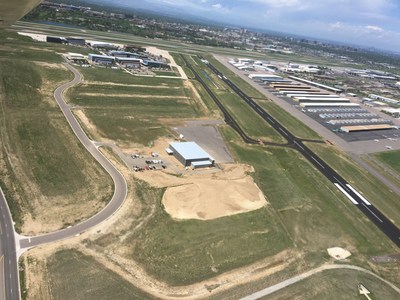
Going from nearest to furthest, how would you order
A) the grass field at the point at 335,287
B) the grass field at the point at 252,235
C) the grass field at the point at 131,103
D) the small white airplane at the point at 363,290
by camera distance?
1. the grass field at the point at 335,287
2. the small white airplane at the point at 363,290
3. the grass field at the point at 252,235
4. the grass field at the point at 131,103

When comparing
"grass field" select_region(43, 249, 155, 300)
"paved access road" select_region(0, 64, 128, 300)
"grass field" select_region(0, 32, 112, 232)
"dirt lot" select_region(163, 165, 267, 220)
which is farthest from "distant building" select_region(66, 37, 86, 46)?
"grass field" select_region(43, 249, 155, 300)

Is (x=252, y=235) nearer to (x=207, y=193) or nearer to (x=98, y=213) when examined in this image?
(x=207, y=193)

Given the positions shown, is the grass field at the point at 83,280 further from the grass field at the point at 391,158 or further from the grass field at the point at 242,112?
the grass field at the point at 391,158

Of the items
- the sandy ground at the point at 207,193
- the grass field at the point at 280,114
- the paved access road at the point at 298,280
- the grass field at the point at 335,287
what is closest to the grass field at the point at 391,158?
the grass field at the point at 280,114

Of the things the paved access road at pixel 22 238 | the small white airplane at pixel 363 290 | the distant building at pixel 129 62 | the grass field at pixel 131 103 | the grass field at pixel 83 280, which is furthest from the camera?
the distant building at pixel 129 62

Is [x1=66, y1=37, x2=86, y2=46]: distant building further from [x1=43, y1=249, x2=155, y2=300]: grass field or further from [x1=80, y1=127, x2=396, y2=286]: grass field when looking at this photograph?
[x1=43, y1=249, x2=155, y2=300]: grass field

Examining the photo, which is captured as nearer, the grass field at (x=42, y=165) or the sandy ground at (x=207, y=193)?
the grass field at (x=42, y=165)

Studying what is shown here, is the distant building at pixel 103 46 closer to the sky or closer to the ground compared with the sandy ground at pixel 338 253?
closer to the sky

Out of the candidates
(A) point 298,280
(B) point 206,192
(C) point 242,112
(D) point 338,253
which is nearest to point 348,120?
(C) point 242,112
